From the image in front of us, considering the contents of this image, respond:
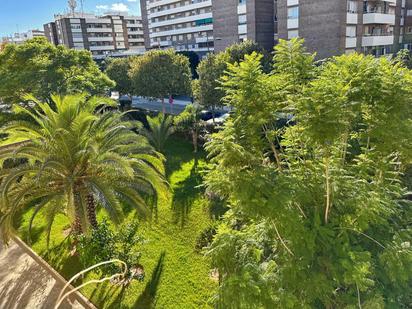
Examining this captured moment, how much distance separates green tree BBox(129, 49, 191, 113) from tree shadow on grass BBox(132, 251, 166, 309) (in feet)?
69.6

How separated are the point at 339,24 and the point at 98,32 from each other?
65.0 metres

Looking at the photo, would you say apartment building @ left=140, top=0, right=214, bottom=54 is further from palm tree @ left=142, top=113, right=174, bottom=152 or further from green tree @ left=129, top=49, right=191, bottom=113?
palm tree @ left=142, top=113, right=174, bottom=152

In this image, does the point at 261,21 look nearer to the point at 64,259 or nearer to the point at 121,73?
the point at 121,73

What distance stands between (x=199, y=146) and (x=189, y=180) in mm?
5090

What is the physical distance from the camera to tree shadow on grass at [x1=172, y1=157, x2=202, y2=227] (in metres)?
12.3

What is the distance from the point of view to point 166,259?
9.96 m

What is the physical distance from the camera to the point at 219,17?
42094mm

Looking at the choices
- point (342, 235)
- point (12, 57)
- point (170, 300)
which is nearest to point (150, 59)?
point (12, 57)

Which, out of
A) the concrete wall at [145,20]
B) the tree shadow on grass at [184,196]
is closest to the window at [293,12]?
the tree shadow on grass at [184,196]


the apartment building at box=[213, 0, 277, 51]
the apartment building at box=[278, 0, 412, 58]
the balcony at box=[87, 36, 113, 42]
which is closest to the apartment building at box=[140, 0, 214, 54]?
the apartment building at box=[213, 0, 277, 51]

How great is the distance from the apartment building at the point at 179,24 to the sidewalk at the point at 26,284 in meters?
44.4

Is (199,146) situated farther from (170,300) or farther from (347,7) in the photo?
(347,7)

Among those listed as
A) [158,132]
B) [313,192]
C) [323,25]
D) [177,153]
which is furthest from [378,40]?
[313,192]

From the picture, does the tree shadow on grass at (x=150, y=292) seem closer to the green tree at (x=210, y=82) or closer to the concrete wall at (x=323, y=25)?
the green tree at (x=210, y=82)
